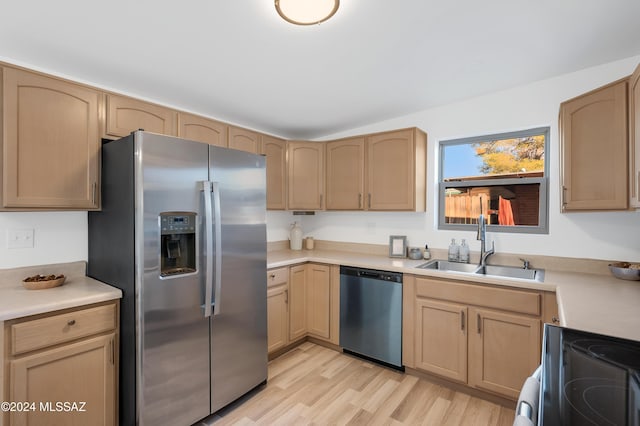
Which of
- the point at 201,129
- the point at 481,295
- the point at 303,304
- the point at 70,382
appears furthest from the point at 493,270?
the point at 70,382

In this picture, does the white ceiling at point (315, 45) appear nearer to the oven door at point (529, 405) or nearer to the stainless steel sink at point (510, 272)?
the stainless steel sink at point (510, 272)

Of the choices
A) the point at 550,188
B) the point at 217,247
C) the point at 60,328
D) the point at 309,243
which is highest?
the point at 550,188

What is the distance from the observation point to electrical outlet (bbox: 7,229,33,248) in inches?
74.0

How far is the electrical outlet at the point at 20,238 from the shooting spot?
6.17 feet

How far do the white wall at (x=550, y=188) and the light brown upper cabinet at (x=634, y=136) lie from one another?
24.3 inches

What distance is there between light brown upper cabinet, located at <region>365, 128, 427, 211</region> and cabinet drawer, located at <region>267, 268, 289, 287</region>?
104 cm

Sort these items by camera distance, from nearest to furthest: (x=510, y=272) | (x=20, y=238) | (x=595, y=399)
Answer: (x=595, y=399) < (x=20, y=238) < (x=510, y=272)

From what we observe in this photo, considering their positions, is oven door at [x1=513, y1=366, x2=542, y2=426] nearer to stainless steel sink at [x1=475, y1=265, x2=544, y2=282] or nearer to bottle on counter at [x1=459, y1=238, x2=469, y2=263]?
stainless steel sink at [x1=475, y1=265, x2=544, y2=282]

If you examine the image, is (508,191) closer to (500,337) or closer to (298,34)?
(500,337)

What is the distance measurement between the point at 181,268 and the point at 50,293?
0.69 metres

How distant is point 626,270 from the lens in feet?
6.16

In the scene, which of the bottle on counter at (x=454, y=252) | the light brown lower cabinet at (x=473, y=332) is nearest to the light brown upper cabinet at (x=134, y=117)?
the light brown lower cabinet at (x=473, y=332)

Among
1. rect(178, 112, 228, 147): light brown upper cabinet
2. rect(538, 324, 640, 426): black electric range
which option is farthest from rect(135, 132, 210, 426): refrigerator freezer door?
rect(538, 324, 640, 426): black electric range

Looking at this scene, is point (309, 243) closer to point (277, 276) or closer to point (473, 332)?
point (277, 276)
